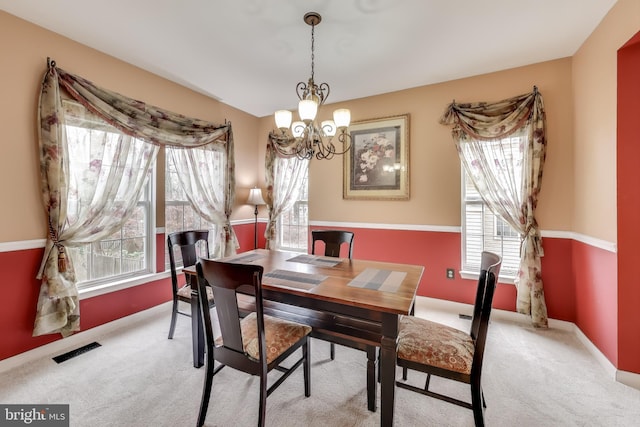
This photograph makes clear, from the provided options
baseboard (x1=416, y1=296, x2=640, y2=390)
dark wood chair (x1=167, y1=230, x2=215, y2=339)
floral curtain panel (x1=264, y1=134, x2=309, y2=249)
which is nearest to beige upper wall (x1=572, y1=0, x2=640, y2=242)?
baseboard (x1=416, y1=296, x2=640, y2=390)

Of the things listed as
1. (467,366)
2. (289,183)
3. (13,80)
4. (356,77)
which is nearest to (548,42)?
(356,77)

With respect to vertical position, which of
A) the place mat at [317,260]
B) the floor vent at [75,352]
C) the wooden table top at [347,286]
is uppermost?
the place mat at [317,260]

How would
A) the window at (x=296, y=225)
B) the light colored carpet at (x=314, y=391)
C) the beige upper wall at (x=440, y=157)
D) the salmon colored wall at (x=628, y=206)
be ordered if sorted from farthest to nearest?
the window at (x=296, y=225), the beige upper wall at (x=440, y=157), the salmon colored wall at (x=628, y=206), the light colored carpet at (x=314, y=391)

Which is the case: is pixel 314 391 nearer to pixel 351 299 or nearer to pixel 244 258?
pixel 351 299

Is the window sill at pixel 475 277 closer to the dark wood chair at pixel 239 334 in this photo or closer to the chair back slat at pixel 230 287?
the dark wood chair at pixel 239 334

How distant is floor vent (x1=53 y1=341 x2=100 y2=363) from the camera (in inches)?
88.7

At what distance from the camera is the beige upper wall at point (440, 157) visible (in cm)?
276

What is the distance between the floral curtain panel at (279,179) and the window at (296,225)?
12 cm

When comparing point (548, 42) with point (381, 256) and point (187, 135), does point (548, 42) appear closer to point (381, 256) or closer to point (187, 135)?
point (381, 256)

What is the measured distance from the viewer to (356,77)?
123 inches

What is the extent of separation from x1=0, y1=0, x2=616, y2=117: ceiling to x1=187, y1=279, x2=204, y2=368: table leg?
6.83 ft

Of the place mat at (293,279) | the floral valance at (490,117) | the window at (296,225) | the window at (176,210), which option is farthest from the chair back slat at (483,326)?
the window at (176,210)

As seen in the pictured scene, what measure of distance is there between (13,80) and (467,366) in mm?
3730

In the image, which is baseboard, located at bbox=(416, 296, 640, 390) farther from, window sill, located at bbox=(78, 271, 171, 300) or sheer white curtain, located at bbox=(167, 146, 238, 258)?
window sill, located at bbox=(78, 271, 171, 300)
